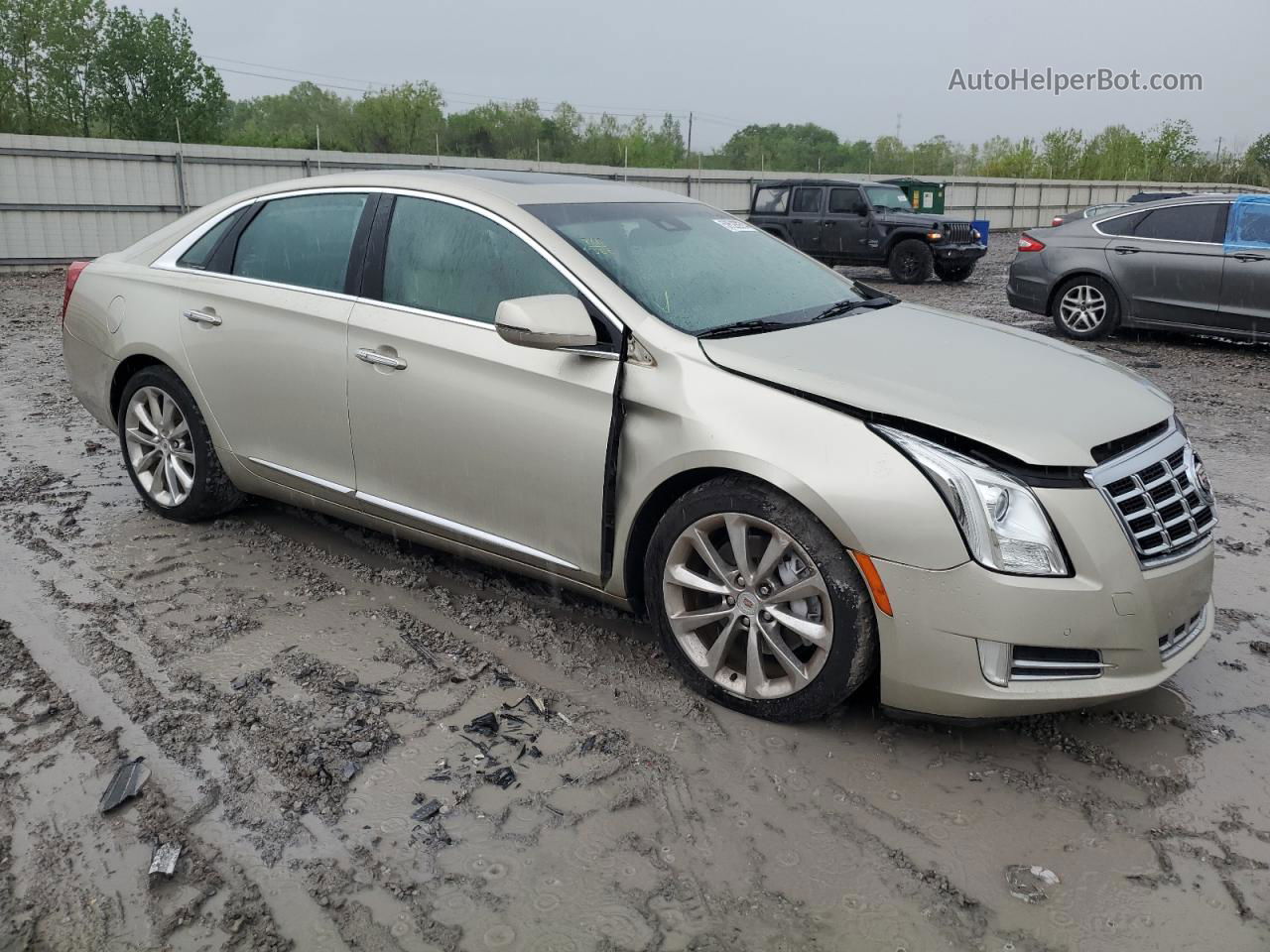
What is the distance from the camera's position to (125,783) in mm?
2904

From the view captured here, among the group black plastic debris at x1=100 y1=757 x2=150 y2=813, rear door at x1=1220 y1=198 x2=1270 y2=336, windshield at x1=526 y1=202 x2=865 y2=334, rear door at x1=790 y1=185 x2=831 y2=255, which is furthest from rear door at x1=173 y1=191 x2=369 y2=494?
rear door at x1=790 y1=185 x2=831 y2=255

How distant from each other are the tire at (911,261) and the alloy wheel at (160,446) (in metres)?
15.2

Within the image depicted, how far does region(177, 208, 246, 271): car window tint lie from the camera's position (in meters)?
4.72

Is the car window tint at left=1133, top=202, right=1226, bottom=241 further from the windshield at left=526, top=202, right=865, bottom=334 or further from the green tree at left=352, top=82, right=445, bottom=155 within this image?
the green tree at left=352, top=82, right=445, bottom=155

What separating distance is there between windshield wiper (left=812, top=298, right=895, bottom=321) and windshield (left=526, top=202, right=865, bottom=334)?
0.11ft

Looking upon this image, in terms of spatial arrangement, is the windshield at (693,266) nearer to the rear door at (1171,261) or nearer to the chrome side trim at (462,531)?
the chrome side trim at (462,531)

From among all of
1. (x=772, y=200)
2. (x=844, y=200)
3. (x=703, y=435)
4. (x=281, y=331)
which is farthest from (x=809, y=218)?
(x=703, y=435)

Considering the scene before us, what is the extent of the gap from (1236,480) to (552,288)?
4492 mm

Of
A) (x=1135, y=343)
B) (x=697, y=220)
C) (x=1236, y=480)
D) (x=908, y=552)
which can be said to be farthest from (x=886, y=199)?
(x=908, y=552)

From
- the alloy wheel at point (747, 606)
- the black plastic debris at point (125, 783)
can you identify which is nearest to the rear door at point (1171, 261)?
the alloy wheel at point (747, 606)

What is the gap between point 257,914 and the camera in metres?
2.41

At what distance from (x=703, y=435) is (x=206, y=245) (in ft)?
9.31

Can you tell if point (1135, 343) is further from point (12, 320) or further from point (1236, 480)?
point (12, 320)

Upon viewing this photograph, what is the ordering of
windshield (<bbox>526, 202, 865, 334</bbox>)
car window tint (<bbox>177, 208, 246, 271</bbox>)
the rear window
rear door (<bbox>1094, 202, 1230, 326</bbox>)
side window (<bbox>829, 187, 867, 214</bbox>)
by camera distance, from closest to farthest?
windshield (<bbox>526, 202, 865, 334</bbox>) < car window tint (<bbox>177, 208, 246, 271</bbox>) < rear door (<bbox>1094, 202, 1230, 326</bbox>) < side window (<bbox>829, 187, 867, 214</bbox>) < the rear window
